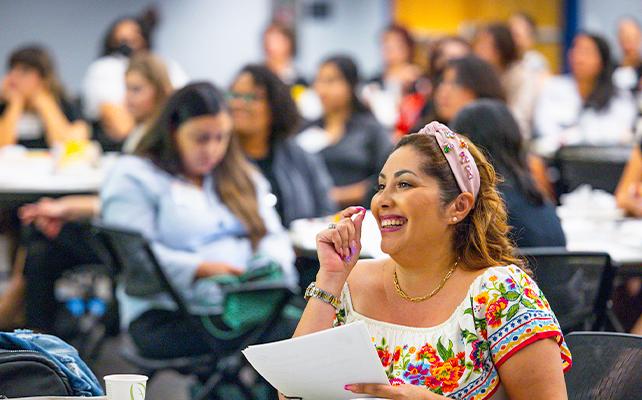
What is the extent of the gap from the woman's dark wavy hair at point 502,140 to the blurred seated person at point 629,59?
249 inches

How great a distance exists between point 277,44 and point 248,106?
5.77 meters

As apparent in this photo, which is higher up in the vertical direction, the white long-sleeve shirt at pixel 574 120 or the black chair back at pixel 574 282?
the black chair back at pixel 574 282

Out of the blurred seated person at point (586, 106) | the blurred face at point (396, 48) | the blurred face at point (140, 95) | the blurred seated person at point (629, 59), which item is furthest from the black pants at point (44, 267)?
the blurred face at point (396, 48)

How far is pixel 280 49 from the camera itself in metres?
A: 11.2

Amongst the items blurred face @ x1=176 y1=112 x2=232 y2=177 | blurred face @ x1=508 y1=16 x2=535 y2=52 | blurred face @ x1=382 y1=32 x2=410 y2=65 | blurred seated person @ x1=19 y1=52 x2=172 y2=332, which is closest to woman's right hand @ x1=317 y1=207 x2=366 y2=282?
blurred face @ x1=176 y1=112 x2=232 y2=177

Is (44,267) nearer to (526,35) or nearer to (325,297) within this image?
(325,297)

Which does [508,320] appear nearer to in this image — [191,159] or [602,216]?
[191,159]

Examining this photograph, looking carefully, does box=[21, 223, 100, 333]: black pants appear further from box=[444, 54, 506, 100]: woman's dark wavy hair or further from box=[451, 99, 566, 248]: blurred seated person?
box=[451, 99, 566, 248]: blurred seated person

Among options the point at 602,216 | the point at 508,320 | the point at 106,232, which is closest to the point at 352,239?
the point at 508,320

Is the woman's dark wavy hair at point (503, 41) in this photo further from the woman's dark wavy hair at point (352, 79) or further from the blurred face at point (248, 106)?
the blurred face at point (248, 106)

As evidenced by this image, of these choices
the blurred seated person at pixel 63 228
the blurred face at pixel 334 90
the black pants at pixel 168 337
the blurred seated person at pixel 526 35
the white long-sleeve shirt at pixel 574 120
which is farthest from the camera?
the blurred seated person at pixel 526 35

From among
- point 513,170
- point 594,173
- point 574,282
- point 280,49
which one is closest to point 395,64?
point 280,49

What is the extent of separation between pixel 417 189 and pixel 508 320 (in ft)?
1.10

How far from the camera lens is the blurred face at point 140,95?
6160 mm
